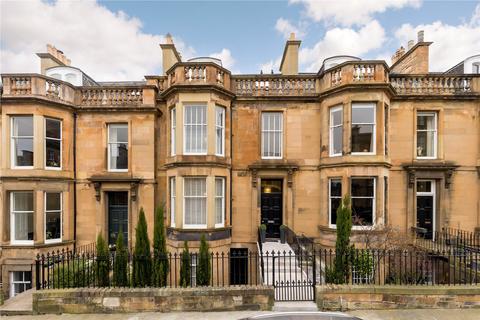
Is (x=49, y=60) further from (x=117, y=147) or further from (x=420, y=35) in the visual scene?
(x=420, y=35)

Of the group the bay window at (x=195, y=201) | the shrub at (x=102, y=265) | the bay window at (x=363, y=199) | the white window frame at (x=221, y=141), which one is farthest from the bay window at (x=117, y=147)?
the bay window at (x=363, y=199)

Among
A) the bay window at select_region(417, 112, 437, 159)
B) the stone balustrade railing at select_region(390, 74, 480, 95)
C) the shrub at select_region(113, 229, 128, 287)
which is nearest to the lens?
the shrub at select_region(113, 229, 128, 287)

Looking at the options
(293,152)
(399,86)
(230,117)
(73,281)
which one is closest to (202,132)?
(230,117)

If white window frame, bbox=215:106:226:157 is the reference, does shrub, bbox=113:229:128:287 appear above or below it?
below

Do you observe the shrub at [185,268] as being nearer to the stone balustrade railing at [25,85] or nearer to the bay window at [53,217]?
A: the bay window at [53,217]

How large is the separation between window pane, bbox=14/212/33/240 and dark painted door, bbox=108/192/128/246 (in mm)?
3230

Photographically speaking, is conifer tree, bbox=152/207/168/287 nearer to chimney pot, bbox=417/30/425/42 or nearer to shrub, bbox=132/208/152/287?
shrub, bbox=132/208/152/287

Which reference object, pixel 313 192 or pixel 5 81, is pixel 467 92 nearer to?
pixel 313 192

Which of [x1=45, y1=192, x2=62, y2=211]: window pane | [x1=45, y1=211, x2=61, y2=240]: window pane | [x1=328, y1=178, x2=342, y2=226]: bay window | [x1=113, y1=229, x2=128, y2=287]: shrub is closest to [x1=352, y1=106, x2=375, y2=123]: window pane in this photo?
[x1=328, y1=178, x2=342, y2=226]: bay window

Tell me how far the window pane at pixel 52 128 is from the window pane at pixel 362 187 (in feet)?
46.0

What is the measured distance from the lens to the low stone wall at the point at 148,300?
650 cm

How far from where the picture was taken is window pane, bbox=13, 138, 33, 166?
36.7 ft

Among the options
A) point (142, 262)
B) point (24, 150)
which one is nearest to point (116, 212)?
point (24, 150)

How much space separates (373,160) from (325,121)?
274cm
